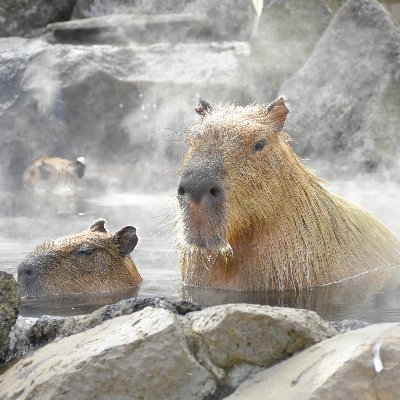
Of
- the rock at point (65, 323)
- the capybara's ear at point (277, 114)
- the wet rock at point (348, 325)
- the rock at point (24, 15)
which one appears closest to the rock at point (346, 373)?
the wet rock at point (348, 325)

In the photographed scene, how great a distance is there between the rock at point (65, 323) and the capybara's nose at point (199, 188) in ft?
2.95

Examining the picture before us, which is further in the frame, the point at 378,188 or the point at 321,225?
the point at 378,188

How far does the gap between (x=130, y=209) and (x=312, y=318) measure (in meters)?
6.87

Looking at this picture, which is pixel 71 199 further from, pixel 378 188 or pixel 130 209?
pixel 378 188

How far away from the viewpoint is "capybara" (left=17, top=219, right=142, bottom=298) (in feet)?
21.5

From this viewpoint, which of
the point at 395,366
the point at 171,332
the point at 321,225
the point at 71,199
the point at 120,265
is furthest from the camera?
the point at 71,199

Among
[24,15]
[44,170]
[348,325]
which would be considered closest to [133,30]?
[24,15]

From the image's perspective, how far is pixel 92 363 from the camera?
4.03 meters

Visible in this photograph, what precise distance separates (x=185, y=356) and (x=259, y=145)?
2.21 meters

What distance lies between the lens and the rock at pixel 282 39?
15.2 m

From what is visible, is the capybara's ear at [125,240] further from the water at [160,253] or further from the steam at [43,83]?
the steam at [43,83]

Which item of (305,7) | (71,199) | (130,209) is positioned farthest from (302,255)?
(305,7)

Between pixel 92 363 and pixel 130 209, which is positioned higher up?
pixel 130 209

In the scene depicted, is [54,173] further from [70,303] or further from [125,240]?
[70,303]
